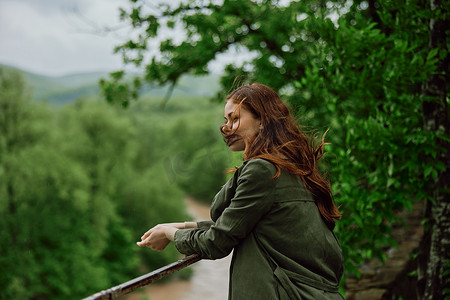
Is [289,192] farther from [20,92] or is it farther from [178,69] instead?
[20,92]

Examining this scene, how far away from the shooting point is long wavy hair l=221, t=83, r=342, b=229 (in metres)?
1.93

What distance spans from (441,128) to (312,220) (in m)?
2.48

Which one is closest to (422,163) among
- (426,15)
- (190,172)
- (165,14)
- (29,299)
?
(426,15)

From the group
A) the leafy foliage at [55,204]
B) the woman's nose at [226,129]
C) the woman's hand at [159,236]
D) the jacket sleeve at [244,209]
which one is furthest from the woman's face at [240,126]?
the leafy foliage at [55,204]

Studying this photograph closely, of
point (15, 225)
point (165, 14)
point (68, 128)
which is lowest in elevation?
point (15, 225)

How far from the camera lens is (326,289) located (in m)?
1.82

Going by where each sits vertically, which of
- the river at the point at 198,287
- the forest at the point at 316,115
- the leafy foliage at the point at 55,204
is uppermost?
the forest at the point at 316,115

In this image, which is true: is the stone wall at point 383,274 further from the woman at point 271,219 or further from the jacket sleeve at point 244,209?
the jacket sleeve at point 244,209

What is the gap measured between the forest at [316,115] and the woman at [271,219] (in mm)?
746

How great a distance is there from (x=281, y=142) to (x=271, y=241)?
0.42 m

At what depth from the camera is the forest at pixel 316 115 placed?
3.80 m

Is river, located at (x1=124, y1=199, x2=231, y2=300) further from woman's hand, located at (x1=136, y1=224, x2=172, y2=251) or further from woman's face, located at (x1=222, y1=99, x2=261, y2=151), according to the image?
woman's face, located at (x1=222, y1=99, x2=261, y2=151)

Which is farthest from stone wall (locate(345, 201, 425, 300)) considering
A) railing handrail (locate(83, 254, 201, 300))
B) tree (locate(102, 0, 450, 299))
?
railing handrail (locate(83, 254, 201, 300))

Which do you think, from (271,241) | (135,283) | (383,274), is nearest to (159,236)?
(135,283)
